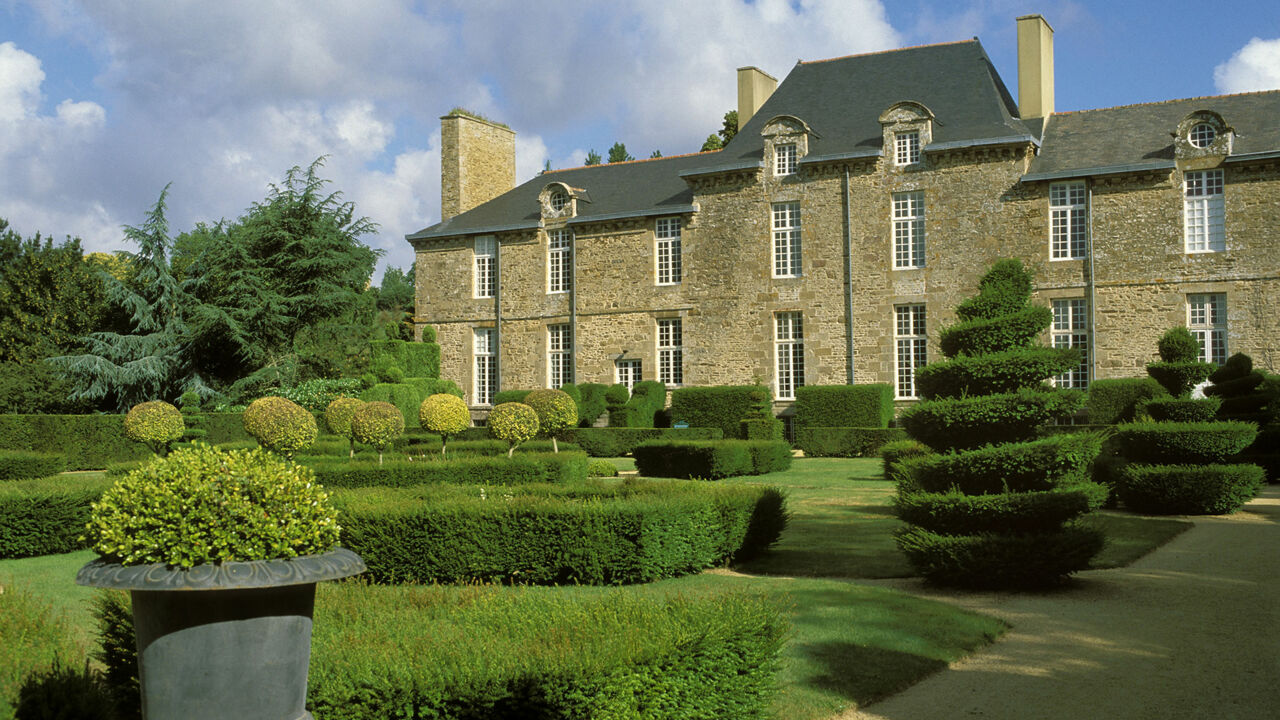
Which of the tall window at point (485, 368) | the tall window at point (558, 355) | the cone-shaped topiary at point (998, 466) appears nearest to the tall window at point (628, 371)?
the tall window at point (558, 355)

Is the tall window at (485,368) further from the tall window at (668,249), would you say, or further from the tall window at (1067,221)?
the tall window at (1067,221)

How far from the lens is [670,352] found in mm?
33094

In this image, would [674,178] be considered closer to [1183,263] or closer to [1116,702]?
[1183,263]

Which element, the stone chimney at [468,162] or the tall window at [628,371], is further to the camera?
the stone chimney at [468,162]

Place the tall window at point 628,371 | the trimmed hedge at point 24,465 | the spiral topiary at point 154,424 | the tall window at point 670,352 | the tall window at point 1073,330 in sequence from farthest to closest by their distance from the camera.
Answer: the tall window at point 628,371, the tall window at point 670,352, the tall window at point 1073,330, the spiral topiary at point 154,424, the trimmed hedge at point 24,465

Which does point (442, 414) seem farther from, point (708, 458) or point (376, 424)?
point (708, 458)

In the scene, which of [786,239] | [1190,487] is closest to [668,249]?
[786,239]

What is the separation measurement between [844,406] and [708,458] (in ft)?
28.8

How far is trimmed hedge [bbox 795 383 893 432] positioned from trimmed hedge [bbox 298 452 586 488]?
1266cm

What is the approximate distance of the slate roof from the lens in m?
26.5

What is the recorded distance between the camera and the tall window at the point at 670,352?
3294cm

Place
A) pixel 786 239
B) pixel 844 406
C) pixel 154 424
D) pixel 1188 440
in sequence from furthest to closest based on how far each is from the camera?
pixel 786 239 → pixel 844 406 → pixel 154 424 → pixel 1188 440

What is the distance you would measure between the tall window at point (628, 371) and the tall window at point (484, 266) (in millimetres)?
5523

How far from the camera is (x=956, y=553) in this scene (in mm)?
9859
